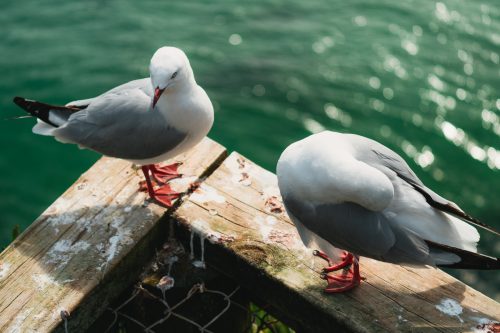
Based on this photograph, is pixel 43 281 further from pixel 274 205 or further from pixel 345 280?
pixel 345 280

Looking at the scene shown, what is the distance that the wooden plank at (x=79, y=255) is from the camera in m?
2.27

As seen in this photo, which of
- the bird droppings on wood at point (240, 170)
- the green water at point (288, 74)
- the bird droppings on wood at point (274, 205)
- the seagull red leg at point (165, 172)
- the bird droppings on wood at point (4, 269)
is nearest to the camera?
the bird droppings on wood at point (4, 269)

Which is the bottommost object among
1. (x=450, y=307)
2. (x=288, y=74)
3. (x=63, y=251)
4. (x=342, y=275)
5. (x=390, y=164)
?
(x=288, y=74)

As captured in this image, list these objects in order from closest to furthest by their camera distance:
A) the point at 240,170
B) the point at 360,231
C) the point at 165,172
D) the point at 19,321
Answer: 1. the point at 19,321
2. the point at 360,231
3. the point at 240,170
4. the point at 165,172

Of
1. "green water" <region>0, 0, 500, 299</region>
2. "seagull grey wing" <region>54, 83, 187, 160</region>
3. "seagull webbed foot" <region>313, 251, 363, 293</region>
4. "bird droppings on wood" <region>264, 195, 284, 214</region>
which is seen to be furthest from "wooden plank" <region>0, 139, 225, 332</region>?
"green water" <region>0, 0, 500, 299</region>

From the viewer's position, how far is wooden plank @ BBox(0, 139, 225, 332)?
7.45ft

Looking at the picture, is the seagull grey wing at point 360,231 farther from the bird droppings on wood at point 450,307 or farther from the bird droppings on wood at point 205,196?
the bird droppings on wood at point 205,196

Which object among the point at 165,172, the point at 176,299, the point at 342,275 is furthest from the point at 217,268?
the point at 165,172

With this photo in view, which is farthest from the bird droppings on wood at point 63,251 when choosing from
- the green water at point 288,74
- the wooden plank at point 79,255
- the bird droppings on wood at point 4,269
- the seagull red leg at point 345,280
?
the green water at point 288,74

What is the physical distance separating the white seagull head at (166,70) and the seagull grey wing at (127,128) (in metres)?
0.21

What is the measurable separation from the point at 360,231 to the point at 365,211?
3.6 inches

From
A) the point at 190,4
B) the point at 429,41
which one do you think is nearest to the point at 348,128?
the point at 429,41

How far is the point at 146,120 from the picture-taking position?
327cm

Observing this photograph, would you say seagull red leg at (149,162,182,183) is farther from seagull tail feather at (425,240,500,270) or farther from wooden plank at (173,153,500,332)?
seagull tail feather at (425,240,500,270)
